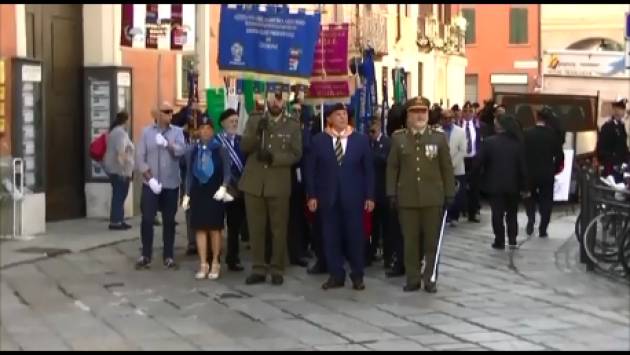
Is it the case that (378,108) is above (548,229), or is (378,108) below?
above

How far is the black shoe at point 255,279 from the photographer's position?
1122 centimetres

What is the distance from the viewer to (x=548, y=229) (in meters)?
16.7

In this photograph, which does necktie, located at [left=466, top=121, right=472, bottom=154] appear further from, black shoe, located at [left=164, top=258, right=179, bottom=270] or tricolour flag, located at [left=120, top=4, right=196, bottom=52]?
black shoe, located at [left=164, top=258, right=179, bottom=270]

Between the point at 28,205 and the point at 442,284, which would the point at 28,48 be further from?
the point at 442,284

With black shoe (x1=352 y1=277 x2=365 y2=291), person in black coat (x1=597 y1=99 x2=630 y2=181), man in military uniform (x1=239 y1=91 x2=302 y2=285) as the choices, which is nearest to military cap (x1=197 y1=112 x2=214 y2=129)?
man in military uniform (x1=239 y1=91 x2=302 y2=285)

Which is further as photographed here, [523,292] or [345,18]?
[345,18]

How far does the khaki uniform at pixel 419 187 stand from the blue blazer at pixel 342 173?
0.77ft

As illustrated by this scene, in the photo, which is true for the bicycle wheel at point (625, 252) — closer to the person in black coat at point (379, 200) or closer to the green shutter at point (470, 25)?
the person in black coat at point (379, 200)

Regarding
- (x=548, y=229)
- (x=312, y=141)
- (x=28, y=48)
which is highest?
(x=28, y=48)

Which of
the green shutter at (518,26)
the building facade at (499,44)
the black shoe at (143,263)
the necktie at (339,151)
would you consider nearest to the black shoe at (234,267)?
the black shoe at (143,263)

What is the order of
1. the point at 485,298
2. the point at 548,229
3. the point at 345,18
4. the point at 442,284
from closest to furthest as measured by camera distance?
the point at 485,298
the point at 442,284
the point at 548,229
the point at 345,18

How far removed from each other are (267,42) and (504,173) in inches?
135

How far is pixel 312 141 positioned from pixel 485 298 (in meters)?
2.18

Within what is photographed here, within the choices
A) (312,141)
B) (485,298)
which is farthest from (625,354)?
(312,141)
